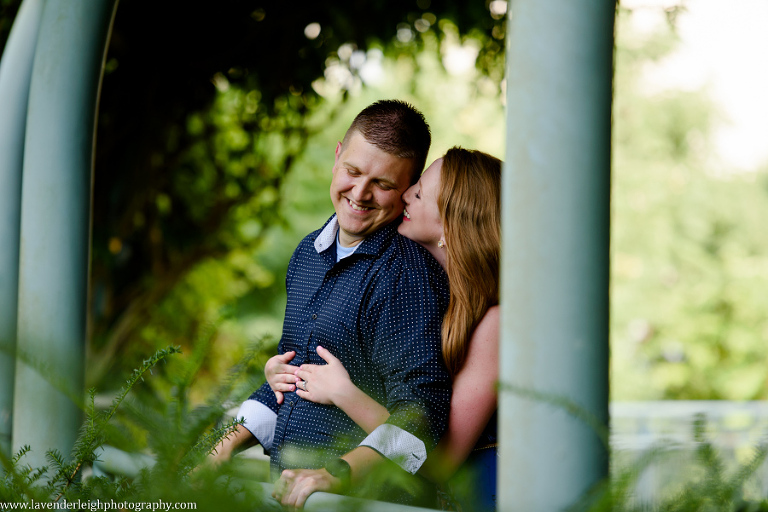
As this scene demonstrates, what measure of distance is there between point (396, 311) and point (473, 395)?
24cm

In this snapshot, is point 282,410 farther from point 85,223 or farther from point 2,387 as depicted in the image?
point 2,387

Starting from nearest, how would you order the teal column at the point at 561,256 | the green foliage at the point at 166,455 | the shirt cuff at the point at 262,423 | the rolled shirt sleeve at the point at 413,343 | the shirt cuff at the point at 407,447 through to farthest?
the green foliage at the point at 166,455
the teal column at the point at 561,256
the shirt cuff at the point at 407,447
the rolled shirt sleeve at the point at 413,343
the shirt cuff at the point at 262,423

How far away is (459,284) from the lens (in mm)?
1587

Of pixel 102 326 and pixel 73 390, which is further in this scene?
pixel 102 326

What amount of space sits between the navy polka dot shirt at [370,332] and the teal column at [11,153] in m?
0.68

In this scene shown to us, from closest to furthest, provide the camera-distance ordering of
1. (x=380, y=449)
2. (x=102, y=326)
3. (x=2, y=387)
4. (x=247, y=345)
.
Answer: (x=247, y=345) → (x=380, y=449) → (x=2, y=387) → (x=102, y=326)

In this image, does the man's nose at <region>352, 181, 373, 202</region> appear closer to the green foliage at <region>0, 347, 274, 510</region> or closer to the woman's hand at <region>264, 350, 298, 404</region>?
the woman's hand at <region>264, 350, 298, 404</region>

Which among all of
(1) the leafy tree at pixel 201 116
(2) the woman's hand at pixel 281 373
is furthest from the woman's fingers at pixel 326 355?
(1) the leafy tree at pixel 201 116

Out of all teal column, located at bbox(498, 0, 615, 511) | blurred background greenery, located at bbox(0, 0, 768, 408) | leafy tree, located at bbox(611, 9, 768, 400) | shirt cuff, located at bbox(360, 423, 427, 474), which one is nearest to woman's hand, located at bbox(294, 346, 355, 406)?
blurred background greenery, located at bbox(0, 0, 768, 408)

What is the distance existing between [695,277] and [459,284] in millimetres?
15124

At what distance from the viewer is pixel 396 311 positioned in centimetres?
158

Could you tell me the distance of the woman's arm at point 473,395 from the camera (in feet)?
5.02

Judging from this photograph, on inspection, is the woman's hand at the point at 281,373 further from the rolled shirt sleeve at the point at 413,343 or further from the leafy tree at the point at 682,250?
the leafy tree at the point at 682,250

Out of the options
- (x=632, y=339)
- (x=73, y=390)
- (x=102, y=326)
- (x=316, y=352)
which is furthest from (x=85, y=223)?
(x=632, y=339)
